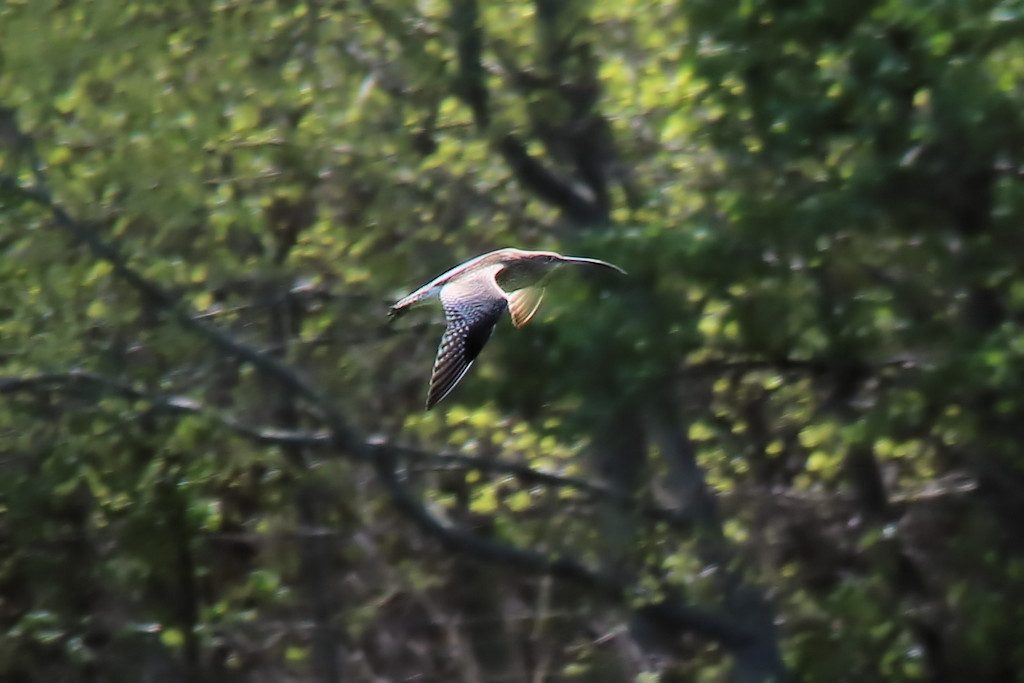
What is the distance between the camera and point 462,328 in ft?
14.6

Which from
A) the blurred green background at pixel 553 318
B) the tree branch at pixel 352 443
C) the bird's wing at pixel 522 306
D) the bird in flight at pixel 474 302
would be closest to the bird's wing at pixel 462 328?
the bird in flight at pixel 474 302

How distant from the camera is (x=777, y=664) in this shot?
8844 millimetres

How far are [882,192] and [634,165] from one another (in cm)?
140

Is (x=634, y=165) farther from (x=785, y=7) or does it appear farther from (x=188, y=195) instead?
(x=188, y=195)

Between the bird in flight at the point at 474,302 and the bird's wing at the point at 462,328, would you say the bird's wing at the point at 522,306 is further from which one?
the bird's wing at the point at 462,328

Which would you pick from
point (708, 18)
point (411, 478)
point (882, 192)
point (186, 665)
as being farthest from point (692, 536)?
point (186, 665)

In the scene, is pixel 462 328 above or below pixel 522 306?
above

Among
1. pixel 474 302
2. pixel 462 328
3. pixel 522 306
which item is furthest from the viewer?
pixel 522 306

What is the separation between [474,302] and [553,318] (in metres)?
3.32

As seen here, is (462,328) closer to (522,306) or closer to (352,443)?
(522,306)

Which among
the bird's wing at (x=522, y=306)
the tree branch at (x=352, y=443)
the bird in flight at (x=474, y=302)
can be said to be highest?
the bird in flight at (x=474, y=302)

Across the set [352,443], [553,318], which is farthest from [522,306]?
[352,443]

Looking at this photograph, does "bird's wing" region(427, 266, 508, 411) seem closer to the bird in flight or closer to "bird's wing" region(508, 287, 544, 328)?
the bird in flight

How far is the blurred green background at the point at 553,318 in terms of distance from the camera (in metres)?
7.93
